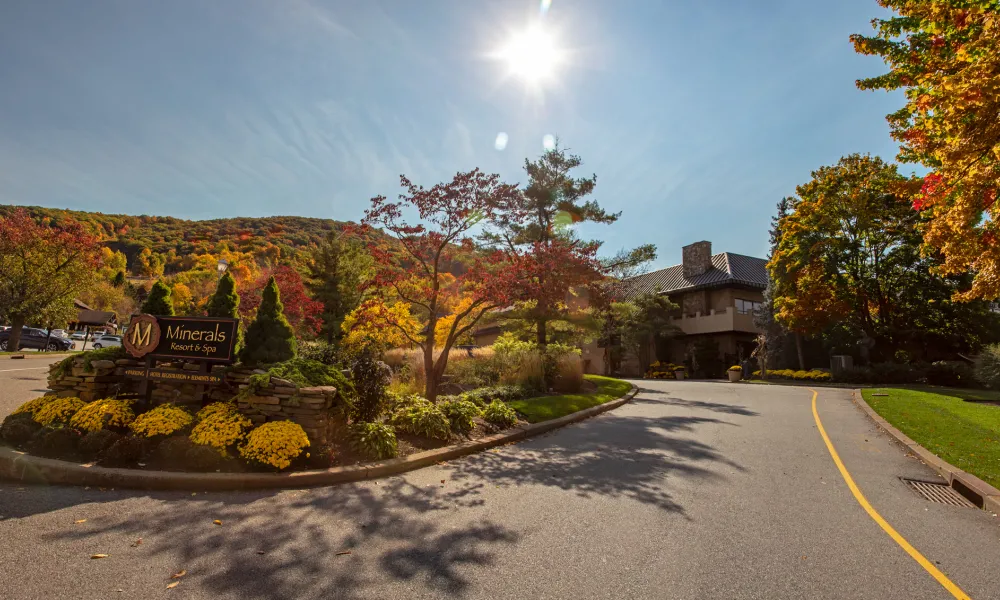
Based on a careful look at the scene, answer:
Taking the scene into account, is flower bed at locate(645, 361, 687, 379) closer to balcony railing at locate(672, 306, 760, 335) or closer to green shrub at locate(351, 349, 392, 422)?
balcony railing at locate(672, 306, 760, 335)

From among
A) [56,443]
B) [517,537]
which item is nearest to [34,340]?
[56,443]

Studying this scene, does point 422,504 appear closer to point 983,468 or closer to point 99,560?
point 99,560

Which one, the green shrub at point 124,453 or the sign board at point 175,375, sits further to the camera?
the sign board at point 175,375

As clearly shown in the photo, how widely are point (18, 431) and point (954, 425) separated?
1560 centimetres

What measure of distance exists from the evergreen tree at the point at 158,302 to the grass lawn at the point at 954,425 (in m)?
11.8

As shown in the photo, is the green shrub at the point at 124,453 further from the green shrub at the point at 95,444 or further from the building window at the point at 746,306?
the building window at the point at 746,306

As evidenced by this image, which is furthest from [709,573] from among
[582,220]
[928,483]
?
[582,220]

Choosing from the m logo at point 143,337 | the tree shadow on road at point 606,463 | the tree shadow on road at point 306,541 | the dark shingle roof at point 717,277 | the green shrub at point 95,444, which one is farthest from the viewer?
the dark shingle roof at point 717,277

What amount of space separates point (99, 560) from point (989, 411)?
55.0 ft

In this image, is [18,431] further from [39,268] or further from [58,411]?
[39,268]

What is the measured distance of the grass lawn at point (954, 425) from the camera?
7.14m

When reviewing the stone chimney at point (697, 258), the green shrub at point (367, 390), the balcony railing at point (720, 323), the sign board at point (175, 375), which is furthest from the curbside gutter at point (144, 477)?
the stone chimney at point (697, 258)

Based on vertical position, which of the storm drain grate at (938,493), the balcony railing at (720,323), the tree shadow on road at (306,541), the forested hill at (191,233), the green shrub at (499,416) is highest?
the forested hill at (191,233)

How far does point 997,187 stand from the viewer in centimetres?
868
